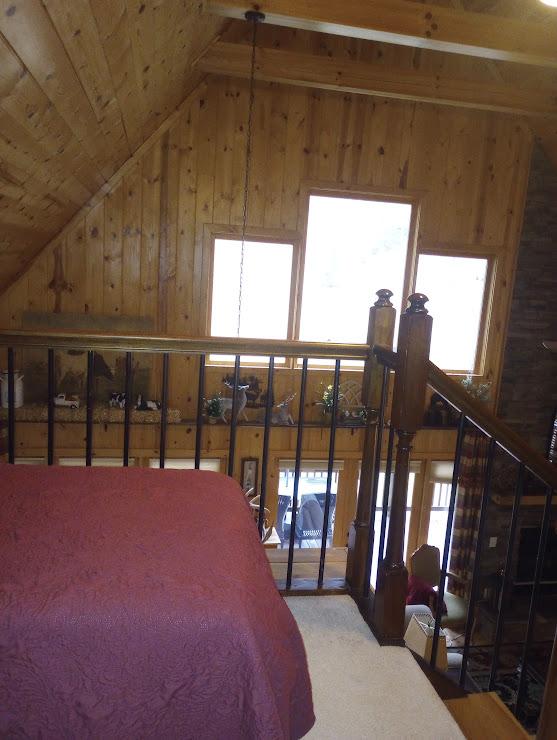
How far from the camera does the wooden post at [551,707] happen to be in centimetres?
127

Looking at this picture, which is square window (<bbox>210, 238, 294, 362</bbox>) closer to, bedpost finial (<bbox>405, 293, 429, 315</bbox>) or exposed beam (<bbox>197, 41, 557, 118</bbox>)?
exposed beam (<bbox>197, 41, 557, 118</bbox>)

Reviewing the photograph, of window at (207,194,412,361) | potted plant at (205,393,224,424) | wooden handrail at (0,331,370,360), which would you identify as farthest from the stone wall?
wooden handrail at (0,331,370,360)

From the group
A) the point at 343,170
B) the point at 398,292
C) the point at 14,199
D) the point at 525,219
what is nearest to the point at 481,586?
the point at 398,292

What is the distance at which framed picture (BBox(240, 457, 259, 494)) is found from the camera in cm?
534

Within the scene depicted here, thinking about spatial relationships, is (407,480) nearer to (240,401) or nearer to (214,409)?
(240,401)

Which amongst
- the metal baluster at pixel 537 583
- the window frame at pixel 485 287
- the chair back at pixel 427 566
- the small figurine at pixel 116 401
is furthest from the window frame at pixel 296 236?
the metal baluster at pixel 537 583

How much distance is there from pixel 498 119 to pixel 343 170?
1.61 m

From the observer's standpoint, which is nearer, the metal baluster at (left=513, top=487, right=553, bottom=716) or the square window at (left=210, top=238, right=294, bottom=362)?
the metal baluster at (left=513, top=487, right=553, bottom=716)

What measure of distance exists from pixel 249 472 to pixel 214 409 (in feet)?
2.66

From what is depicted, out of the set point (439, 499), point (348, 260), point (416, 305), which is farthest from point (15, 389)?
point (439, 499)

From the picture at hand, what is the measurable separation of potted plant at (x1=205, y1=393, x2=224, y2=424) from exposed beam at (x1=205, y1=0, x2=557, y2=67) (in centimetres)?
296

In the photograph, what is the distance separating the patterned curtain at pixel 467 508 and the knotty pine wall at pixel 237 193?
4.06 feet

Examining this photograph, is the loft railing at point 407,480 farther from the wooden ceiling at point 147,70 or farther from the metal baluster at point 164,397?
the wooden ceiling at point 147,70

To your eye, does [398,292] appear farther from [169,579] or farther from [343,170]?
[169,579]
